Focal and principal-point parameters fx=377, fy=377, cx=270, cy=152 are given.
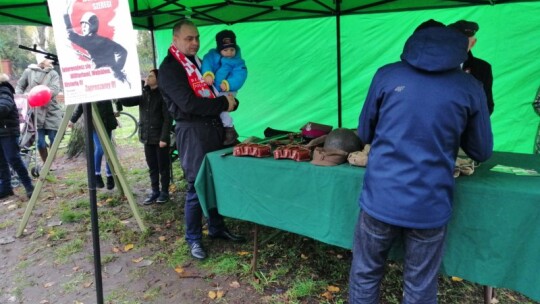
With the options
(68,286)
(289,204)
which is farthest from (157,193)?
(289,204)

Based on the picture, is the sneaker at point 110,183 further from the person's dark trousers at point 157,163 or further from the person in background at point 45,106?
the person in background at point 45,106

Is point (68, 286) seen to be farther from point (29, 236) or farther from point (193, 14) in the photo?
point (193, 14)

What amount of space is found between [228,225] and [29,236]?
204 centimetres

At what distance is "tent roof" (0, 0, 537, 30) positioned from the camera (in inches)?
152

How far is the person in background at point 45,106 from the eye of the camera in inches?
226

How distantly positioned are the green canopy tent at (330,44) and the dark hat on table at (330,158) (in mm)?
1980

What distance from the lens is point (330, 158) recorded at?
228cm

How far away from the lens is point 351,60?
16.7 ft

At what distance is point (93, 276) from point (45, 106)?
3.77 m

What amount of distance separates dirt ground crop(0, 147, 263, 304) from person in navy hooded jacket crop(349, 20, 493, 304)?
1.24 meters

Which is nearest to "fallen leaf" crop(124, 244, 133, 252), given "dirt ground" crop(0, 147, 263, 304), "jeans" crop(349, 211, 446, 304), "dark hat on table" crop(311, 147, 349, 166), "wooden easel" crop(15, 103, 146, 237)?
"dirt ground" crop(0, 147, 263, 304)

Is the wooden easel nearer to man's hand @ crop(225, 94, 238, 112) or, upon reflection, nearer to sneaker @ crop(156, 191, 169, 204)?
sneaker @ crop(156, 191, 169, 204)

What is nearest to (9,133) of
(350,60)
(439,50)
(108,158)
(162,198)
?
(108,158)

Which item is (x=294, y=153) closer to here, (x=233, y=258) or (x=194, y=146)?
(x=194, y=146)
